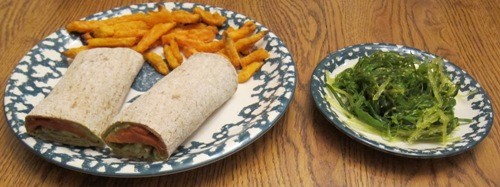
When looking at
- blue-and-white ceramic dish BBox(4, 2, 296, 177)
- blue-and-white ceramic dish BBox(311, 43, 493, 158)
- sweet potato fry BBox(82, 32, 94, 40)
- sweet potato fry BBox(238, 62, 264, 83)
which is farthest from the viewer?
sweet potato fry BBox(82, 32, 94, 40)

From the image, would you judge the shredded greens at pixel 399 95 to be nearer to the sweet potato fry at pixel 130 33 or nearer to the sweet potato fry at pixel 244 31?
the sweet potato fry at pixel 244 31

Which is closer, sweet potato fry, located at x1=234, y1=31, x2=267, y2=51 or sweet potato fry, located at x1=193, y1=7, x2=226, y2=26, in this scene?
sweet potato fry, located at x1=234, y1=31, x2=267, y2=51

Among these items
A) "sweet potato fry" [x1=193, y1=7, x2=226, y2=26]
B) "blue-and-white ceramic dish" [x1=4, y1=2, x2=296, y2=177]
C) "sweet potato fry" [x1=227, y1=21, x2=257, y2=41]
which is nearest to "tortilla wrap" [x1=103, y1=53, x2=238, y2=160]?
"blue-and-white ceramic dish" [x1=4, y1=2, x2=296, y2=177]

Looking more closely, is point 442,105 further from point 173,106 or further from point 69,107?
point 69,107

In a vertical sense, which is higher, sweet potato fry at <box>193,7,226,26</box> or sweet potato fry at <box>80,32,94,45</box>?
sweet potato fry at <box>193,7,226,26</box>

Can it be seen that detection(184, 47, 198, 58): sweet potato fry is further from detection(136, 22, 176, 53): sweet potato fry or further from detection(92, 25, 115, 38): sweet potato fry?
detection(92, 25, 115, 38): sweet potato fry

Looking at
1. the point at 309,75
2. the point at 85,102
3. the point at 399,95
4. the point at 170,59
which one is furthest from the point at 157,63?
the point at 399,95

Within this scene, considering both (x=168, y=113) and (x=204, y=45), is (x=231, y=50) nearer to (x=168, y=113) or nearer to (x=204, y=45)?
(x=204, y=45)

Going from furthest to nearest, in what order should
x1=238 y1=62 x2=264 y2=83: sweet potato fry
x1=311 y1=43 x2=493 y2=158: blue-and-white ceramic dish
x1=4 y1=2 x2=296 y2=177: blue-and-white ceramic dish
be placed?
x1=238 y1=62 x2=264 y2=83: sweet potato fry
x1=311 y1=43 x2=493 y2=158: blue-and-white ceramic dish
x1=4 y1=2 x2=296 y2=177: blue-and-white ceramic dish
